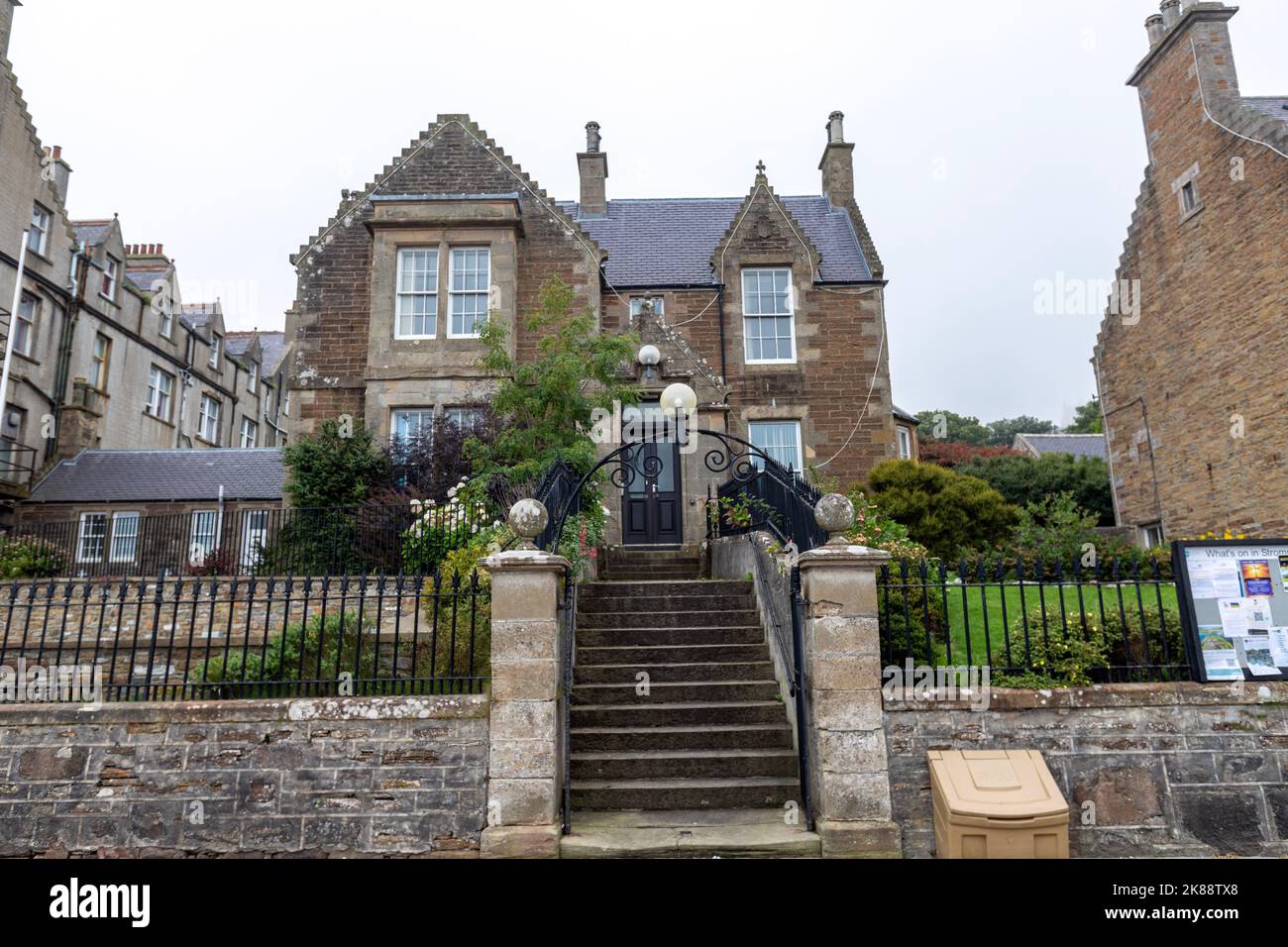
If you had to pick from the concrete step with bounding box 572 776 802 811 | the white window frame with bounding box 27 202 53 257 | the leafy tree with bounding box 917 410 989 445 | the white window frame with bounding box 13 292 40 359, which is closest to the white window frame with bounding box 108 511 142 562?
the white window frame with bounding box 13 292 40 359

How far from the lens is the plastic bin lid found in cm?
577

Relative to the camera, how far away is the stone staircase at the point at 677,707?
6.85m

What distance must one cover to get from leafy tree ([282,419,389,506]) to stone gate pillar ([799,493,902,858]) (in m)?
10.5

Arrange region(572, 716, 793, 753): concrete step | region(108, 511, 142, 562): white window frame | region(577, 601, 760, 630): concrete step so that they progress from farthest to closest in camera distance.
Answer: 1. region(108, 511, 142, 562): white window frame
2. region(577, 601, 760, 630): concrete step
3. region(572, 716, 793, 753): concrete step

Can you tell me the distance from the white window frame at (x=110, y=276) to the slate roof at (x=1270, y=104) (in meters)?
31.7

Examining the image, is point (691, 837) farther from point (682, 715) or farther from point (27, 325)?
point (27, 325)

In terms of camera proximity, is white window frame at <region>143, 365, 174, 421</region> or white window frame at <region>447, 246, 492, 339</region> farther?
white window frame at <region>143, 365, 174, 421</region>

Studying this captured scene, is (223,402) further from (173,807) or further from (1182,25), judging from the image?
(1182,25)

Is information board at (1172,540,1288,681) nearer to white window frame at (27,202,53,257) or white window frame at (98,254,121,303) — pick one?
white window frame at (27,202,53,257)

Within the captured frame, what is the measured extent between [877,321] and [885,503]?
540cm

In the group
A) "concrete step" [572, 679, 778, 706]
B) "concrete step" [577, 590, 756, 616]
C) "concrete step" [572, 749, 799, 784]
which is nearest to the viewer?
"concrete step" [572, 749, 799, 784]

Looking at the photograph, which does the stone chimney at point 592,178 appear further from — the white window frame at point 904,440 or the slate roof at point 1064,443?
the slate roof at point 1064,443

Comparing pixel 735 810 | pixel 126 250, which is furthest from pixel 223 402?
Answer: pixel 735 810
